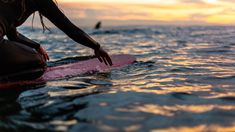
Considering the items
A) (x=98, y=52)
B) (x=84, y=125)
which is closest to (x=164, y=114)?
(x=84, y=125)

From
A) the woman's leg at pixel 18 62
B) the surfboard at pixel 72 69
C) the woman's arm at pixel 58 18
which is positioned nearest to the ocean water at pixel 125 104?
the surfboard at pixel 72 69

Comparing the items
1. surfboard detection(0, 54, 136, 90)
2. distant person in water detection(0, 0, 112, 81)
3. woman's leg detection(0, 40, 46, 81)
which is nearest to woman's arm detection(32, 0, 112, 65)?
distant person in water detection(0, 0, 112, 81)

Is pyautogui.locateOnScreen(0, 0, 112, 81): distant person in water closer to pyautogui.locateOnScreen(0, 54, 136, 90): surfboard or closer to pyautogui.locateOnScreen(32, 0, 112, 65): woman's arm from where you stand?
pyautogui.locateOnScreen(32, 0, 112, 65): woman's arm

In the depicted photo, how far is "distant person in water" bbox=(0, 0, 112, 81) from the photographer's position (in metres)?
5.81

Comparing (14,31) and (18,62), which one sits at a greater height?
(14,31)

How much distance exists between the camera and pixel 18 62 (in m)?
6.28

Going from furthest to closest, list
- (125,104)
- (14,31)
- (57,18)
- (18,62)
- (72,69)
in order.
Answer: (72,69) → (14,31) → (18,62) → (57,18) → (125,104)

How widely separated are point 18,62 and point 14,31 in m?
0.81

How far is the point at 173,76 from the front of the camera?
7441 millimetres

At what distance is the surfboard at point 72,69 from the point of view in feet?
21.4

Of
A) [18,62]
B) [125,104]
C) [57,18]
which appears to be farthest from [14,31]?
[125,104]

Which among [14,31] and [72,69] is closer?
[14,31]

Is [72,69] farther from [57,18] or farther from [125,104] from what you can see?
[125,104]

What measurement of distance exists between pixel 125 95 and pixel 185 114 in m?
1.28
